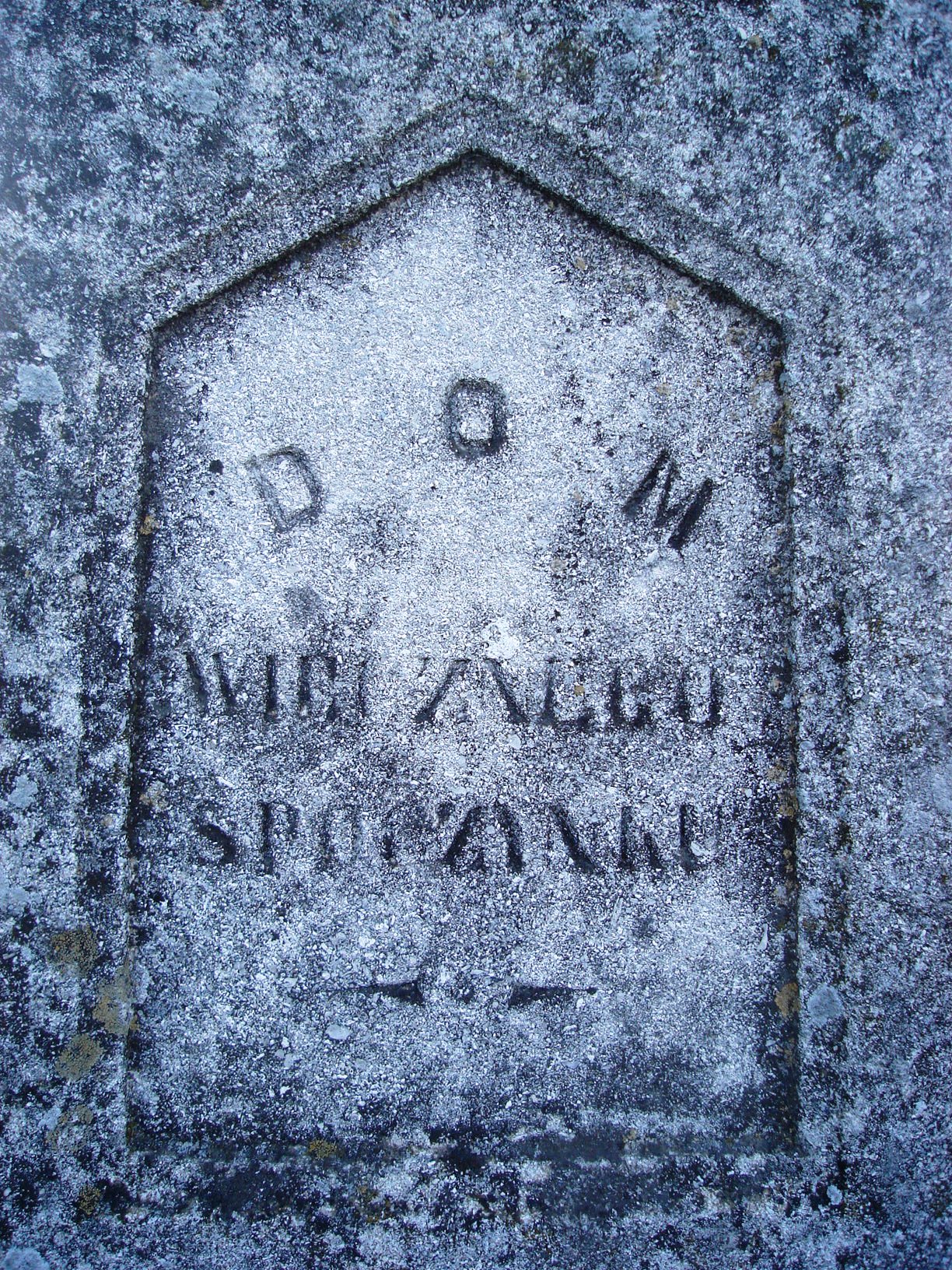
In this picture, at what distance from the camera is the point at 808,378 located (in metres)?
1.27

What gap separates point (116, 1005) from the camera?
1.26 metres

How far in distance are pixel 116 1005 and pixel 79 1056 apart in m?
0.10

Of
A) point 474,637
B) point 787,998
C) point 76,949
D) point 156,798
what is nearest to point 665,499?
point 474,637

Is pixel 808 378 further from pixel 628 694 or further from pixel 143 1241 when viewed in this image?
pixel 143 1241

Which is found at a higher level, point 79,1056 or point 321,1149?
point 79,1056

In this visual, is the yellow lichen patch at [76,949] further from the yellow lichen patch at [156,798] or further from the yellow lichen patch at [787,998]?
the yellow lichen patch at [787,998]

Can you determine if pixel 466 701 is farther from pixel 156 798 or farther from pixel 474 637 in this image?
pixel 156 798

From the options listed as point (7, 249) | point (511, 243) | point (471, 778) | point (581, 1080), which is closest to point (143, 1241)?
point (581, 1080)

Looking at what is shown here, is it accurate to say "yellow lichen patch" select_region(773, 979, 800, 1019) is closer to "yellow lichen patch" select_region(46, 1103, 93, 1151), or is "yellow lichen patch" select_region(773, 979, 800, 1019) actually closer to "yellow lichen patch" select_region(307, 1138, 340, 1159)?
"yellow lichen patch" select_region(307, 1138, 340, 1159)

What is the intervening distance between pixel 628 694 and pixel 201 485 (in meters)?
0.83

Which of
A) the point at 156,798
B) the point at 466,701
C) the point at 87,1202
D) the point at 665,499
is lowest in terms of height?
the point at 87,1202

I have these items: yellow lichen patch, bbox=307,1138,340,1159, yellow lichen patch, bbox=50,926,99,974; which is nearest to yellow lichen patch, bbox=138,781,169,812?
yellow lichen patch, bbox=50,926,99,974

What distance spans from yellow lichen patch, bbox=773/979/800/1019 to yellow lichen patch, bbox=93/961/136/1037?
1124 mm

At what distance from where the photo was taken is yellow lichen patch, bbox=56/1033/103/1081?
1.24 metres
